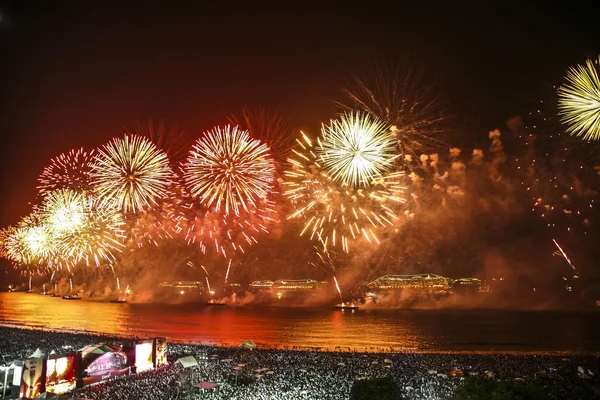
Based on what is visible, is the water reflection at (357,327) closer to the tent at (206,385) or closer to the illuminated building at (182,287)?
the tent at (206,385)

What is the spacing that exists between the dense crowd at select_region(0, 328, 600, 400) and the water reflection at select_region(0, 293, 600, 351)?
1324 centimetres

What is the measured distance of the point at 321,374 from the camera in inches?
896

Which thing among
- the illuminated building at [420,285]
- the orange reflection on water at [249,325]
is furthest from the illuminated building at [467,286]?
the orange reflection on water at [249,325]

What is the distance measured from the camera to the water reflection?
43719mm

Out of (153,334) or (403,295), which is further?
(403,295)

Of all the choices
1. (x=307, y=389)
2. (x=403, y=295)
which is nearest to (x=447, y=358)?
(x=307, y=389)

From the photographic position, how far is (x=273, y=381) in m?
21.6

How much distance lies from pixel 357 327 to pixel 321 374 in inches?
1328

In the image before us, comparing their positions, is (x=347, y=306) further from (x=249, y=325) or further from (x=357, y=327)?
(x=249, y=325)

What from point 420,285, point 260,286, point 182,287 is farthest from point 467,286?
point 182,287

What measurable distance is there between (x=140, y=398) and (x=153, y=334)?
32447 millimetres

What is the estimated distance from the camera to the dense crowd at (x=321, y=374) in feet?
64.2

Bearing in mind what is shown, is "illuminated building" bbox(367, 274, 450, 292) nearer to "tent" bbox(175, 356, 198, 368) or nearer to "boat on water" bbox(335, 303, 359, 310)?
"boat on water" bbox(335, 303, 359, 310)

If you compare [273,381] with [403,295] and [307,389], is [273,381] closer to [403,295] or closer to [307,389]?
[307,389]
